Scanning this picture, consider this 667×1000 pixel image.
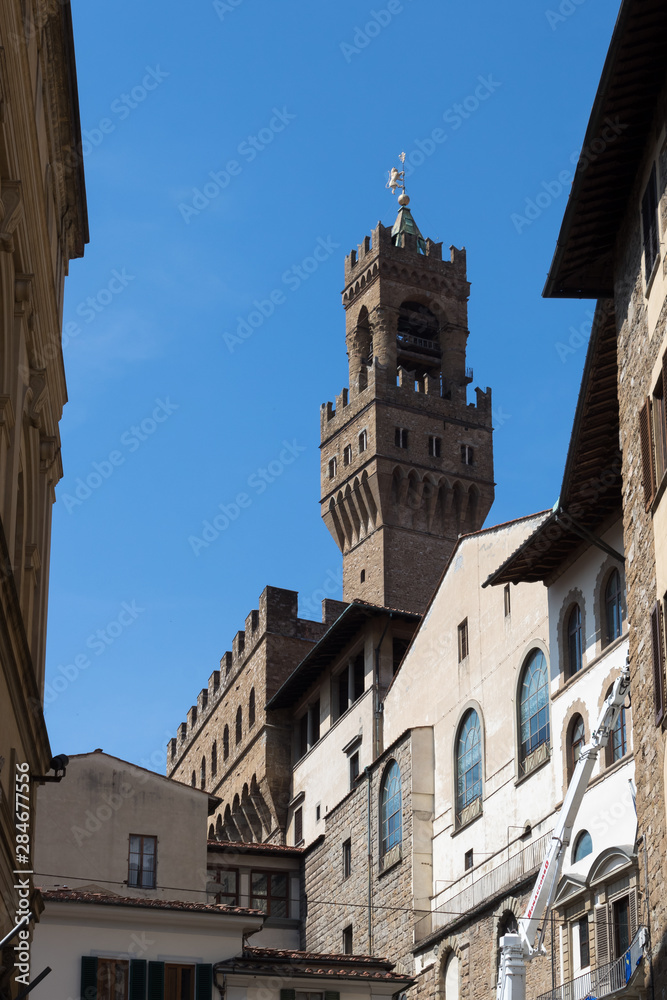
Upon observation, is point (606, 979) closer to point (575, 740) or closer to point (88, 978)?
point (575, 740)

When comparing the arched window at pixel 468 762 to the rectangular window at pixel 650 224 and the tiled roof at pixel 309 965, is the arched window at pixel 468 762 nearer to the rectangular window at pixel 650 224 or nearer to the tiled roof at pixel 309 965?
the tiled roof at pixel 309 965

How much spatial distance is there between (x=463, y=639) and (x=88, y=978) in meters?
12.4

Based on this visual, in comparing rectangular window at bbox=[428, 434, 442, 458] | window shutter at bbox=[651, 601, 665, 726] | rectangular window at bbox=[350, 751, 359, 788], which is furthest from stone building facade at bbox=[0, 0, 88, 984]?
rectangular window at bbox=[428, 434, 442, 458]

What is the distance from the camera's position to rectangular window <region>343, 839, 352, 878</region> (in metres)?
Result: 41.2

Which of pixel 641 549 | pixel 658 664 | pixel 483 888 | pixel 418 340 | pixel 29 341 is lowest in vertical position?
pixel 658 664

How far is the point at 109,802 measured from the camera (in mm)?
36188

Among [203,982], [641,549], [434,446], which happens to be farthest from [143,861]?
[434,446]

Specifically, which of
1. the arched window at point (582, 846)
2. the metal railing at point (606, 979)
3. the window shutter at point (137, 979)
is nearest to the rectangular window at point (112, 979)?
the window shutter at point (137, 979)

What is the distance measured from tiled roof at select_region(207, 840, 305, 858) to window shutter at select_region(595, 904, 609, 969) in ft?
55.2

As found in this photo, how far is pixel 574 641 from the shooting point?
29125mm

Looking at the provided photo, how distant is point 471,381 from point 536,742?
→ 37005 mm

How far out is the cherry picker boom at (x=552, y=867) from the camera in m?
24.3

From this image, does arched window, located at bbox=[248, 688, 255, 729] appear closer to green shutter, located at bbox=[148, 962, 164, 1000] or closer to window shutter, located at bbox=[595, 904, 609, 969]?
green shutter, located at bbox=[148, 962, 164, 1000]

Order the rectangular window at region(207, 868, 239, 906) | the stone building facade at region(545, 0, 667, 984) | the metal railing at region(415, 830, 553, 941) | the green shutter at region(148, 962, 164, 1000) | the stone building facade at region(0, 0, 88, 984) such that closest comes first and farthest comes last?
the stone building facade at region(0, 0, 88, 984) → the stone building facade at region(545, 0, 667, 984) → the green shutter at region(148, 962, 164, 1000) → the metal railing at region(415, 830, 553, 941) → the rectangular window at region(207, 868, 239, 906)
